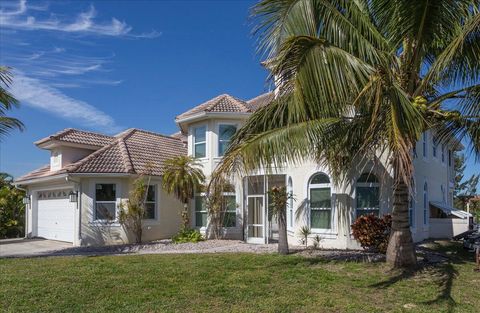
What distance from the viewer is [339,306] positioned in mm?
8422

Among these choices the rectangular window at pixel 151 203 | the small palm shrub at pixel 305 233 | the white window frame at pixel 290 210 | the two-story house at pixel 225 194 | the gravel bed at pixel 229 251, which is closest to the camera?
the gravel bed at pixel 229 251

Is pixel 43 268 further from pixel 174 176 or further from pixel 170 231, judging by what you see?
pixel 170 231

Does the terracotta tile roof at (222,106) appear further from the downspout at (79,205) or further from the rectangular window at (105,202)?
the downspout at (79,205)

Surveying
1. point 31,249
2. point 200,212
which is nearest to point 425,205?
point 200,212

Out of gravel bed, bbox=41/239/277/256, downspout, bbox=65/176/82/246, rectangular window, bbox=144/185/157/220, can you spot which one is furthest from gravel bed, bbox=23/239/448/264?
rectangular window, bbox=144/185/157/220

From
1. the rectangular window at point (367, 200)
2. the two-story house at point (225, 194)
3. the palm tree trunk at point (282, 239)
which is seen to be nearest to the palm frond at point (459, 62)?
the two-story house at point (225, 194)

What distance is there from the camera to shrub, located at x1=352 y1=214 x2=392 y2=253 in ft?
48.9

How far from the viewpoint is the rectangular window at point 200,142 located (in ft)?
70.9

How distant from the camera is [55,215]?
23.8 metres

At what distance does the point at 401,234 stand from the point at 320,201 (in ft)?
20.0

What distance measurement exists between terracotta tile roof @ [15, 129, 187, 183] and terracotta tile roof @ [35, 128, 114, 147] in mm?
486

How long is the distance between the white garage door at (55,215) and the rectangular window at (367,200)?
13.9 m

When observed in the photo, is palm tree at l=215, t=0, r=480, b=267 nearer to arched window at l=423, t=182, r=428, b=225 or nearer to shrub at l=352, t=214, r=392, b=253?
shrub at l=352, t=214, r=392, b=253

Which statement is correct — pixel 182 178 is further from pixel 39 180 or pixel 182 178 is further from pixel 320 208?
pixel 39 180
